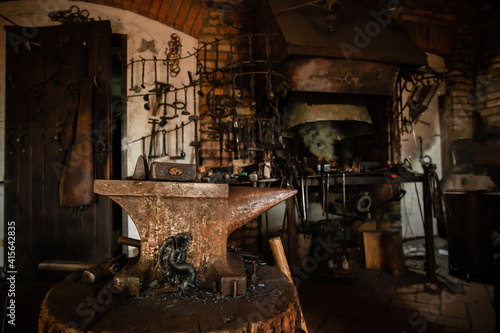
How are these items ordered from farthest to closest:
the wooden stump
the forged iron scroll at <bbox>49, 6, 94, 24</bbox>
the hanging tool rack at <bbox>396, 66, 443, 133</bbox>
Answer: the hanging tool rack at <bbox>396, 66, 443, 133</bbox>, the forged iron scroll at <bbox>49, 6, 94, 24</bbox>, the wooden stump

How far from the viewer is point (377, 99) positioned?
13.0 ft

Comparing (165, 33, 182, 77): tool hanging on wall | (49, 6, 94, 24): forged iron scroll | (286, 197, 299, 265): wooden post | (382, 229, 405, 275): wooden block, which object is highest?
(49, 6, 94, 24): forged iron scroll

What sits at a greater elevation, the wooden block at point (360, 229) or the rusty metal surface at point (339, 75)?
the rusty metal surface at point (339, 75)

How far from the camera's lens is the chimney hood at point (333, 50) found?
121 inches

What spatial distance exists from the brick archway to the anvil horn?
2.96m

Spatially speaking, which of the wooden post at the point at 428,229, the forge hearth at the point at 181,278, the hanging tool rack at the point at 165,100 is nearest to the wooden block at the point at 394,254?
the wooden post at the point at 428,229

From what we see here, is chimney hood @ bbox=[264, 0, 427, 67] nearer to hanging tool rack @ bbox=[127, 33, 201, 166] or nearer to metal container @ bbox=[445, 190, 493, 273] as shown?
hanging tool rack @ bbox=[127, 33, 201, 166]

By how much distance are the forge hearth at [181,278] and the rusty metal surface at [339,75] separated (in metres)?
2.20

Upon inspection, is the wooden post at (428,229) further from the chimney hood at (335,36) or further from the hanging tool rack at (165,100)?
the hanging tool rack at (165,100)

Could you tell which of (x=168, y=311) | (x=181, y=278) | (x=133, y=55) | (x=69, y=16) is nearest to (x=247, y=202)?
(x=181, y=278)

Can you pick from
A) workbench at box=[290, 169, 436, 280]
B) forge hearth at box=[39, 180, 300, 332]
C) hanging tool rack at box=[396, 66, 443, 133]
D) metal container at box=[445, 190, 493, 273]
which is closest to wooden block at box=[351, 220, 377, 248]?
workbench at box=[290, 169, 436, 280]

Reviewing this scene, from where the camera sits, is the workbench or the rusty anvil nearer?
the rusty anvil

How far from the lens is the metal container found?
10.1ft

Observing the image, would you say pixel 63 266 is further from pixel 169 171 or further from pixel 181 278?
pixel 169 171
